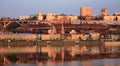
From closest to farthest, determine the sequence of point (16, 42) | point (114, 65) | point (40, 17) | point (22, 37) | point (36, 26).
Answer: point (114, 65), point (16, 42), point (22, 37), point (36, 26), point (40, 17)

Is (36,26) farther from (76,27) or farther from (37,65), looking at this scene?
(37,65)

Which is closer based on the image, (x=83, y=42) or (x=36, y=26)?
(x=83, y=42)

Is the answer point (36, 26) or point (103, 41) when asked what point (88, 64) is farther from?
point (36, 26)

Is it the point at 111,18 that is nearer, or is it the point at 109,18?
the point at 111,18

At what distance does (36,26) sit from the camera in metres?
92.5

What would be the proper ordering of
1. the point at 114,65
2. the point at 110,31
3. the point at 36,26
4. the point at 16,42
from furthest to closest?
the point at 36,26
the point at 110,31
the point at 16,42
the point at 114,65

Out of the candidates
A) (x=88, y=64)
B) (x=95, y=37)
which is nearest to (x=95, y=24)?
(x=95, y=37)

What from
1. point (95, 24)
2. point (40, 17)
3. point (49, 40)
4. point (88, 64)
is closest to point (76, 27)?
point (95, 24)

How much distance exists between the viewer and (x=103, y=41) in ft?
222

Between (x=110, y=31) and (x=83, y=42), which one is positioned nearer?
(x=83, y=42)

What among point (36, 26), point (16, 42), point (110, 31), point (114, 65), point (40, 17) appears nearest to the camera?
point (114, 65)

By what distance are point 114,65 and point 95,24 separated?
60.1 meters

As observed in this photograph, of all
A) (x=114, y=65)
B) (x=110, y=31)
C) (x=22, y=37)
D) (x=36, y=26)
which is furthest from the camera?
(x=36, y=26)

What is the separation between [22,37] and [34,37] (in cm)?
203
